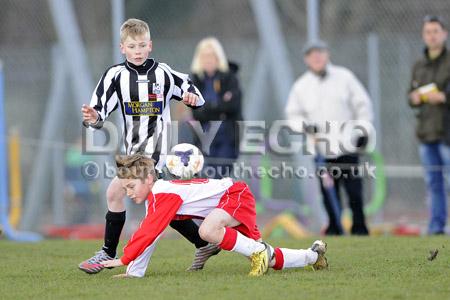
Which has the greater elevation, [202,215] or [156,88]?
[156,88]

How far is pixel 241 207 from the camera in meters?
6.81

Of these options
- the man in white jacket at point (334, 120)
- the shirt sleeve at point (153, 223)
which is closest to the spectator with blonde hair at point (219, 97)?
the man in white jacket at point (334, 120)

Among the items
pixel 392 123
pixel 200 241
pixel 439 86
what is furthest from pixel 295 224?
pixel 200 241

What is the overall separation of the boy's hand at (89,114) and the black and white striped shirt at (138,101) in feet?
0.49

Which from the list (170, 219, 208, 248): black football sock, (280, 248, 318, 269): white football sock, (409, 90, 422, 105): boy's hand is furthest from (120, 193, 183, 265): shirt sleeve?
(409, 90, 422, 105): boy's hand

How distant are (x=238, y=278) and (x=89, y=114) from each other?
1.51 metres

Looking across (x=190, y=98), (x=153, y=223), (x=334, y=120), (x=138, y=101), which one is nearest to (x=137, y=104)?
(x=138, y=101)

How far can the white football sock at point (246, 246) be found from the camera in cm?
663

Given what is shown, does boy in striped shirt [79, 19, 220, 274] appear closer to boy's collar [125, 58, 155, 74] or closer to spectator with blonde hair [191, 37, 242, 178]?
boy's collar [125, 58, 155, 74]

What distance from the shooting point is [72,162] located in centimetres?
1346

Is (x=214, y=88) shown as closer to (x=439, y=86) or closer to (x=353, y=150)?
(x=353, y=150)

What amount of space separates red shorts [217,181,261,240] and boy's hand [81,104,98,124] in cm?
105

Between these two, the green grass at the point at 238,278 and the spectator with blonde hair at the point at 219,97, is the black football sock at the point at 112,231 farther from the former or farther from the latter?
the spectator with blonde hair at the point at 219,97

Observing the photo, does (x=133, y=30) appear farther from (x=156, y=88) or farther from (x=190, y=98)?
(x=190, y=98)
